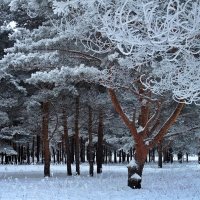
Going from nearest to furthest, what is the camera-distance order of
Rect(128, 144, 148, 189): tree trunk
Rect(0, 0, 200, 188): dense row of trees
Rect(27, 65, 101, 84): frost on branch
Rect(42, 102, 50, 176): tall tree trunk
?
Rect(0, 0, 200, 188): dense row of trees
Rect(27, 65, 101, 84): frost on branch
Rect(128, 144, 148, 189): tree trunk
Rect(42, 102, 50, 176): tall tree trunk

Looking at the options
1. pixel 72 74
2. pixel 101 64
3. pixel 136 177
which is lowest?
pixel 136 177

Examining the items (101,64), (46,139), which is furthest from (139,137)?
(46,139)

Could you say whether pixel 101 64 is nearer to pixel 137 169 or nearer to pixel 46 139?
pixel 137 169

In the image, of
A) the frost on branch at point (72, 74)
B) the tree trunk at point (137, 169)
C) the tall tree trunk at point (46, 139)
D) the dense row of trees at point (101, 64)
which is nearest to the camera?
the dense row of trees at point (101, 64)

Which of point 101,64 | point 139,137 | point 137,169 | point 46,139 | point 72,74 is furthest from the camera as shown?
point 46,139

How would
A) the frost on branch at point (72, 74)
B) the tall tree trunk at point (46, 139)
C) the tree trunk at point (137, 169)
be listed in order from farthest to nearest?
the tall tree trunk at point (46, 139), the tree trunk at point (137, 169), the frost on branch at point (72, 74)

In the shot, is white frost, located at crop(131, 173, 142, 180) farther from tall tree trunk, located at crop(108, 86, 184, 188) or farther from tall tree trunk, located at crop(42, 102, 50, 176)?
tall tree trunk, located at crop(42, 102, 50, 176)

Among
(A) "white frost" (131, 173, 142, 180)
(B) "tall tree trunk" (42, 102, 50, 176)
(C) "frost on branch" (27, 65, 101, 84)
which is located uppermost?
(C) "frost on branch" (27, 65, 101, 84)

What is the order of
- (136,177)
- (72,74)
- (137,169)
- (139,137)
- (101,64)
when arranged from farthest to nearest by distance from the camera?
1. (139,137)
2. (137,169)
3. (136,177)
4. (101,64)
5. (72,74)

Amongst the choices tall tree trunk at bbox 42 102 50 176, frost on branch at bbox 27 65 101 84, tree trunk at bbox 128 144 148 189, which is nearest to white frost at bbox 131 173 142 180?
tree trunk at bbox 128 144 148 189

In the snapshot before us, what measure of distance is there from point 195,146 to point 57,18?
26345mm

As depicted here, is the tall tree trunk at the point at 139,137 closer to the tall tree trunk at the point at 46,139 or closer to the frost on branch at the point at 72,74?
the frost on branch at the point at 72,74

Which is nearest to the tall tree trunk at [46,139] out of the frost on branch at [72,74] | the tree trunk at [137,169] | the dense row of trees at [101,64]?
the dense row of trees at [101,64]

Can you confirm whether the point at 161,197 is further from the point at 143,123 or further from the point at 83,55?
the point at 83,55
